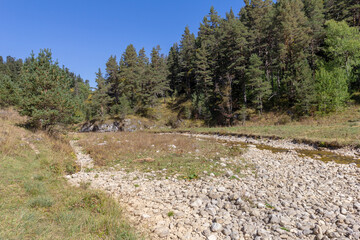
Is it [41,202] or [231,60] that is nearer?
[41,202]

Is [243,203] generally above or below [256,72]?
below

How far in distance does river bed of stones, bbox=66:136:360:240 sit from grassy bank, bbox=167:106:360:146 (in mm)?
8271

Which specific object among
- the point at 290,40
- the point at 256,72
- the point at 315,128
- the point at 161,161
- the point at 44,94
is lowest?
the point at 315,128

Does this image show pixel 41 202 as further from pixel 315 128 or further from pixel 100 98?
pixel 100 98

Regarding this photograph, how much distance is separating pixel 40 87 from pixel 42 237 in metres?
15.7

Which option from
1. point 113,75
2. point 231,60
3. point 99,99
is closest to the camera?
point 231,60

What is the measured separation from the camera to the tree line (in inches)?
1071

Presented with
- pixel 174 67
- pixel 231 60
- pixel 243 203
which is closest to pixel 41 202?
pixel 243 203

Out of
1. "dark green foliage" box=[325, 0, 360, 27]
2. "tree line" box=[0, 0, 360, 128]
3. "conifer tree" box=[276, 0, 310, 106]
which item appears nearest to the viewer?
"tree line" box=[0, 0, 360, 128]

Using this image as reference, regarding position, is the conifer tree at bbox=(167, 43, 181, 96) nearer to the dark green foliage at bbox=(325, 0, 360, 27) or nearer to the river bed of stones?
the dark green foliage at bbox=(325, 0, 360, 27)

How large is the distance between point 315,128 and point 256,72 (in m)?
14.6

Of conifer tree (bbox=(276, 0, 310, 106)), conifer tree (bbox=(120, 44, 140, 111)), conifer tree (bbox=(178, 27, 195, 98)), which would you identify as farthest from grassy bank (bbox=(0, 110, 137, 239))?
conifer tree (bbox=(178, 27, 195, 98))

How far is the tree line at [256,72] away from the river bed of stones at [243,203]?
12.4 metres

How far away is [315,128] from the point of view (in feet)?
73.1
